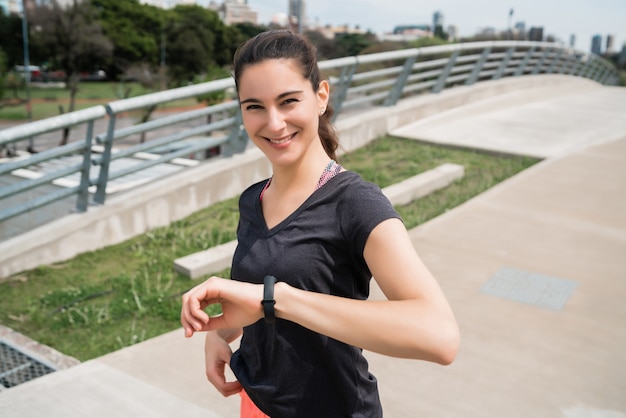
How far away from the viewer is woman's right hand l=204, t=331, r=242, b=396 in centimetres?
169

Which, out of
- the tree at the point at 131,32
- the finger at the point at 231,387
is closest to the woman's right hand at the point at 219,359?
the finger at the point at 231,387

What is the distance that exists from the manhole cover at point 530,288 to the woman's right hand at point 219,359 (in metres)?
3.04

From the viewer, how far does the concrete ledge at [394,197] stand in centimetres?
469

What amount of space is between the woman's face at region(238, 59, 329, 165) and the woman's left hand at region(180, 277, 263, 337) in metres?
Answer: 0.37

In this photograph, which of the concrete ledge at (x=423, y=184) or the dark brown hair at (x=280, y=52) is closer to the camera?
the dark brown hair at (x=280, y=52)

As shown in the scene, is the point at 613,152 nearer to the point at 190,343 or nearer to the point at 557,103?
the point at 557,103

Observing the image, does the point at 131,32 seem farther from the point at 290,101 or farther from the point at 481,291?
the point at 290,101

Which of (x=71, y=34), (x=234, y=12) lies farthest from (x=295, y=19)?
(x=234, y=12)

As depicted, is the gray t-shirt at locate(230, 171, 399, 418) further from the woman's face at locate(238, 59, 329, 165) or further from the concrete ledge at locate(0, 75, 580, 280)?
the concrete ledge at locate(0, 75, 580, 280)

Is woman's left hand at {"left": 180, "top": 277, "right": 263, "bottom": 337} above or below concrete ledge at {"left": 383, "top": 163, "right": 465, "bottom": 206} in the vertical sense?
above

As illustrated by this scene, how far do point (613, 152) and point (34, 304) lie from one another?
→ 8004 mm

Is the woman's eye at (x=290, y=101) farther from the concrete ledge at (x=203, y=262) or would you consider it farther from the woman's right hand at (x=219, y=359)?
the concrete ledge at (x=203, y=262)

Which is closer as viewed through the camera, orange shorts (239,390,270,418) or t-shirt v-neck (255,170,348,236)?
t-shirt v-neck (255,170,348,236)

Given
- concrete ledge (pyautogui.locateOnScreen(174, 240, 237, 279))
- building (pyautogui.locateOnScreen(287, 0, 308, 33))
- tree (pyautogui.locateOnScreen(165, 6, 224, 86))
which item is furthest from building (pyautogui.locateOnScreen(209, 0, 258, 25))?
concrete ledge (pyautogui.locateOnScreen(174, 240, 237, 279))
